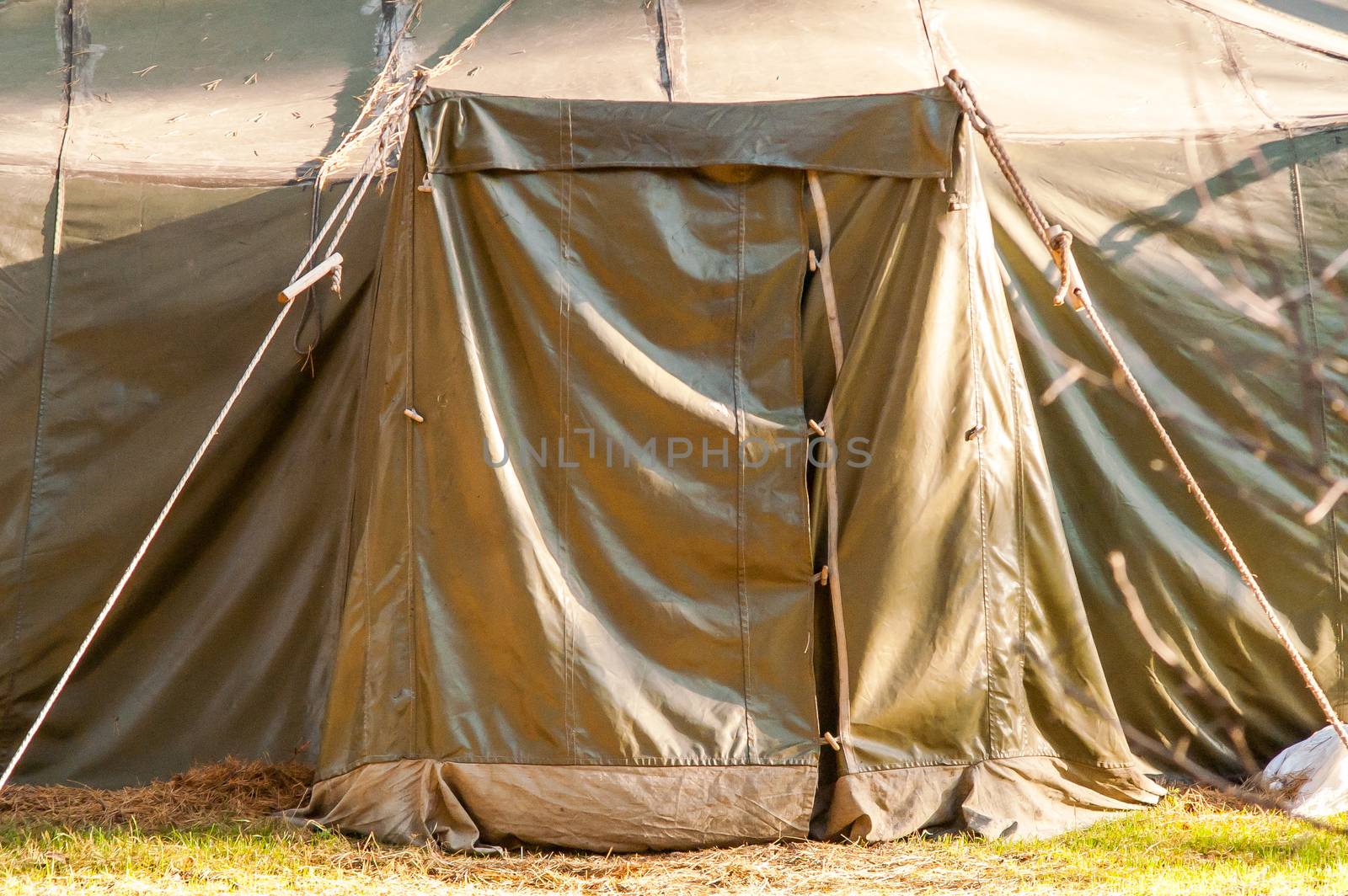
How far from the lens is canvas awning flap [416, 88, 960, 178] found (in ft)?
11.3

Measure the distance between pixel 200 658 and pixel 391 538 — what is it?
38.6 inches

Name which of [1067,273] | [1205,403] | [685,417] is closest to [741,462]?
[685,417]

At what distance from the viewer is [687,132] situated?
3.45 meters

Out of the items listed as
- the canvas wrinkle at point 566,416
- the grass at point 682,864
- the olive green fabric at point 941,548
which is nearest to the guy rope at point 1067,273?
the olive green fabric at point 941,548

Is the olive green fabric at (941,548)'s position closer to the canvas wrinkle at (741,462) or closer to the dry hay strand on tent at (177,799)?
the canvas wrinkle at (741,462)

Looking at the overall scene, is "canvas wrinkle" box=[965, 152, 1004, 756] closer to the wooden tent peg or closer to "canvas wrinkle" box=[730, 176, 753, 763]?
"canvas wrinkle" box=[730, 176, 753, 763]

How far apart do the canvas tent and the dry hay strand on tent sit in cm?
16

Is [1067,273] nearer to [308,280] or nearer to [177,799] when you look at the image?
[308,280]

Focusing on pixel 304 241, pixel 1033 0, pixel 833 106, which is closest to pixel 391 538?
pixel 304 241

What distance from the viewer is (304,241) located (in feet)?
13.5

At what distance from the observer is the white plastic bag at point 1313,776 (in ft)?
11.8

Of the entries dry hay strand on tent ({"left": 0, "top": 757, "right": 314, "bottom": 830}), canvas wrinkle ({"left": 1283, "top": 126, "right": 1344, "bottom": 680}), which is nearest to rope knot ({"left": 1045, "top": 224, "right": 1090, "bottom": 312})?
canvas wrinkle ({"left": 1283, "top": 126, "right": 1344, "bottom": 680})

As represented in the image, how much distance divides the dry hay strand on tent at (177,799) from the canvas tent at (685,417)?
6.4 inches

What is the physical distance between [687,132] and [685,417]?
2.36ft
